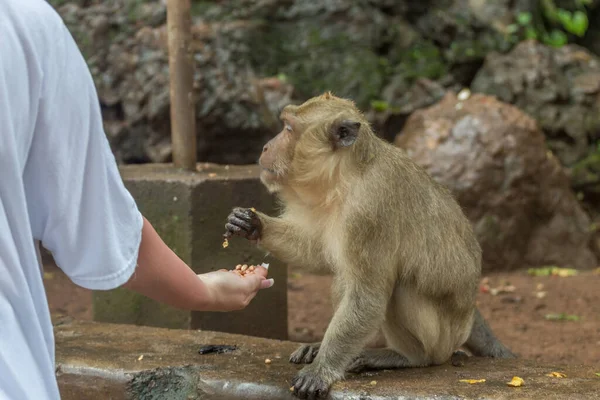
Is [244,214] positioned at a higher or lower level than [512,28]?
lower

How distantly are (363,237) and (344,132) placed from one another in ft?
1.70

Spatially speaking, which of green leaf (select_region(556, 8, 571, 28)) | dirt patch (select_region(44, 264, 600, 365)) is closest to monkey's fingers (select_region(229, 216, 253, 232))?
dirt patch (select_region(44, 264, 600, 365))

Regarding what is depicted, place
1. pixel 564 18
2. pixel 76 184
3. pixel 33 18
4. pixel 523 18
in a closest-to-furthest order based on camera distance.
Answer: pixel 33 18 < pixel 76 184 < pixel 523 18 < pixel 564 18

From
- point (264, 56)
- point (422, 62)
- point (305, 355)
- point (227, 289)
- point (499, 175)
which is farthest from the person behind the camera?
point (422, 62)

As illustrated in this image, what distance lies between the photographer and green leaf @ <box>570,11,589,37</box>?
11.7m

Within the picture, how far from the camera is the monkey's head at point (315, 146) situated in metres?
4.23

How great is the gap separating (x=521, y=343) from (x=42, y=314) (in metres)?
5.42

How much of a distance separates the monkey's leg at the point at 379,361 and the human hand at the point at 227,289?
4.72 ft

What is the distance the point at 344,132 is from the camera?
4.22m

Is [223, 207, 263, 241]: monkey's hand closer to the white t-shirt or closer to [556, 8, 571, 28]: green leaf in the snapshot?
the white t-shirt

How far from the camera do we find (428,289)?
14.3 feet

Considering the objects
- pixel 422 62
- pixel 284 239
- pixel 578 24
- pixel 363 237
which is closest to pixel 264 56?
pixel 422 62

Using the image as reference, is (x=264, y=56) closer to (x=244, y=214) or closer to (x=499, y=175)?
(x=499, y=175)

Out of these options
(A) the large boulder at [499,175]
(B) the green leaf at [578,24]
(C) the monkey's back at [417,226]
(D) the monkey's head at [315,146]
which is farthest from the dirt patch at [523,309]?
(B) the green leaf at [578,24]
